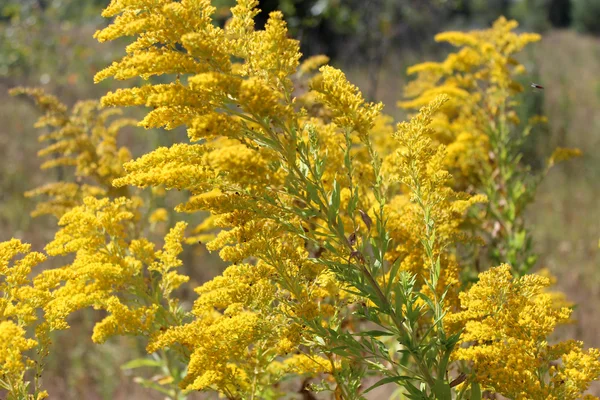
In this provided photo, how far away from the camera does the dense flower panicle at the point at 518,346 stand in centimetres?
166

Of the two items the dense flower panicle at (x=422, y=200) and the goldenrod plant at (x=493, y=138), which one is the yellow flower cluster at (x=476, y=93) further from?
the dense flower panicle at (x=422, y=200)

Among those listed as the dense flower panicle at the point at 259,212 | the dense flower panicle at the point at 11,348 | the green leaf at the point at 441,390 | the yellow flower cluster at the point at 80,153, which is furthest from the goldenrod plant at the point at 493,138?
the dense flower panicle at the point at 11,348

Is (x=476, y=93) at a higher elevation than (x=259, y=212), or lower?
higher

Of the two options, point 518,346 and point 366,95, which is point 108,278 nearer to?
point 518,346

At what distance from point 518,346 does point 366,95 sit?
385 centimetres

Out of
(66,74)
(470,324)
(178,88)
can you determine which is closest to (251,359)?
(470,324)

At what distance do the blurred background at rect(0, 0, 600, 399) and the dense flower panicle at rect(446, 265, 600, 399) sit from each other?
3.63m

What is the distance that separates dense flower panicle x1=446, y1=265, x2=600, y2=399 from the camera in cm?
166

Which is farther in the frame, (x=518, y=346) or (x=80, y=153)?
(x=80, y=153)

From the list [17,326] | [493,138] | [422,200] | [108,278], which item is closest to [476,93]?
[493,138]

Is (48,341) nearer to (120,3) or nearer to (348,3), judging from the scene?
(120,3)

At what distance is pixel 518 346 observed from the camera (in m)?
1.69

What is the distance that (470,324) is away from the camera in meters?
1.72

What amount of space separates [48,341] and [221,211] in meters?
0.80
